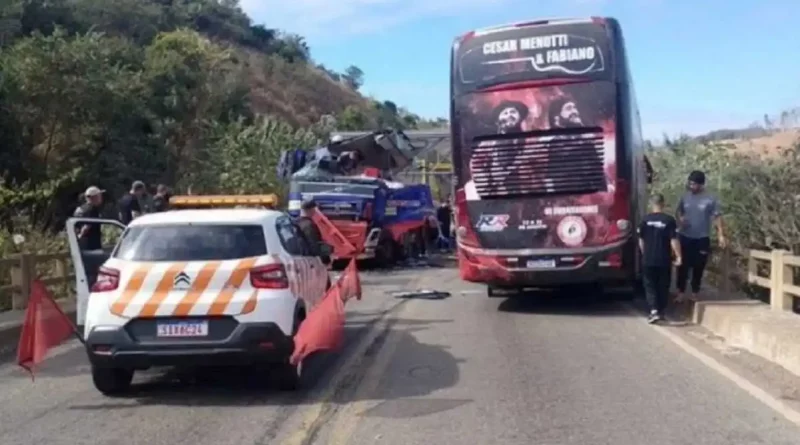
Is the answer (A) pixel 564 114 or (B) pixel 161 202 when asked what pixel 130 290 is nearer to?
(A) pixel 564 114

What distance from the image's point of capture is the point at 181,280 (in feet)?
31.5

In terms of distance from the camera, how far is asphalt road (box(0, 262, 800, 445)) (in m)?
8.23

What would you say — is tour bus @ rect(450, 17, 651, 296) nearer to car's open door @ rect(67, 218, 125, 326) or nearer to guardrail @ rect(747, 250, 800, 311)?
guardrail @ rect(747, 250, 800, 311)

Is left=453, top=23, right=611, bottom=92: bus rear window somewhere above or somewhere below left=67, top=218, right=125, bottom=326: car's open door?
above

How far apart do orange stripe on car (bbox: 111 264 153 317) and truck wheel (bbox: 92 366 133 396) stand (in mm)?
603

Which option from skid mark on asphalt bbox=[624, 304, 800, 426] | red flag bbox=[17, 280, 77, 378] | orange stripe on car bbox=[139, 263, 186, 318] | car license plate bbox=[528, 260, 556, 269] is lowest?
skid mark on asphalt bbox=[624, 304, 800, 426]

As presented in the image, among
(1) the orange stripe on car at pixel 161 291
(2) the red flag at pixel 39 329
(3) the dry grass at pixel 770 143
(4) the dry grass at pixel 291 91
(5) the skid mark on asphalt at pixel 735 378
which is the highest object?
(4) the dry grass at pixel 291 91

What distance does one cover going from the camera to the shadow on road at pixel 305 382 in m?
9.66

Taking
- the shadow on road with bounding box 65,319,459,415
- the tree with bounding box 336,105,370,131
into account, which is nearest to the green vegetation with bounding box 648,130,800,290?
the shadow on road with bounding box 65,319,459,415

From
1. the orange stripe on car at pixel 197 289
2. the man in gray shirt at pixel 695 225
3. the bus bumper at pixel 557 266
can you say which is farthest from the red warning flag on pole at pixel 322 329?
the man in gray shirt at pixel 695 225

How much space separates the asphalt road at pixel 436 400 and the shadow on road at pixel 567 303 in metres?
2.38

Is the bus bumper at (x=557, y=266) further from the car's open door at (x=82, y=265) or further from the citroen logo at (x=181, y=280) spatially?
the citroen logo at (x=181, y=280)

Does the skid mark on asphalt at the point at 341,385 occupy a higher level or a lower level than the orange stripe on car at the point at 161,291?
lower

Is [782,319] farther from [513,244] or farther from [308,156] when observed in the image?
[308,156]
